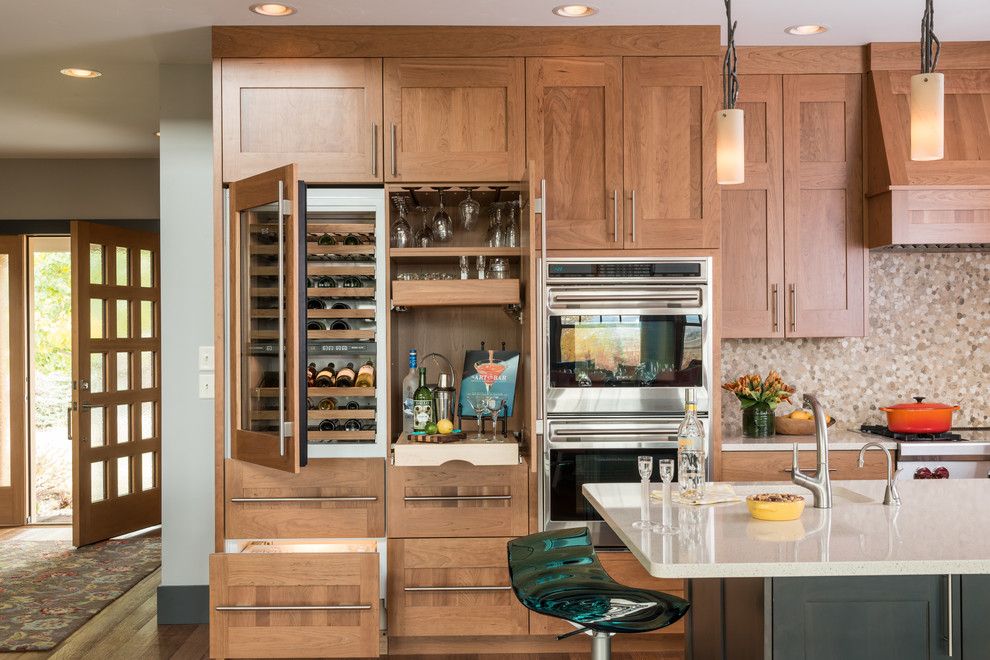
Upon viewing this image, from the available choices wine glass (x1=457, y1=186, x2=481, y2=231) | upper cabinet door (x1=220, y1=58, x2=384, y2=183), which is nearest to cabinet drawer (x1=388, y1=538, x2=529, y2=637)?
wine glass (x1=457, y1=186, x2=481, y2=231)

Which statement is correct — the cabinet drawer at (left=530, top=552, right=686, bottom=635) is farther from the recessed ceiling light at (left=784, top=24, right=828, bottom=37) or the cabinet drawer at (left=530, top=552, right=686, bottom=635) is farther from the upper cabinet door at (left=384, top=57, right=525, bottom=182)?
the recessed ceiling light at (left=784, top=24, right=828, bottom=37)

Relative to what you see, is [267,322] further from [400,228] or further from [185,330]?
[185,330]

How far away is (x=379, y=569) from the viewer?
3504 millimetres

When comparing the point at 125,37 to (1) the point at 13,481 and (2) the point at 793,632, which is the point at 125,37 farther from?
(1) the point at 13,481

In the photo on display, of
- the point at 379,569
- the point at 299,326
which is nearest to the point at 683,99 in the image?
the point at 299,326

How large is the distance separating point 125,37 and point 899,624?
3.53m

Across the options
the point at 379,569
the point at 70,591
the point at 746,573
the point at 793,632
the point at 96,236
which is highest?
the point at 96,236

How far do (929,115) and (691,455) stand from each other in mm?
1017

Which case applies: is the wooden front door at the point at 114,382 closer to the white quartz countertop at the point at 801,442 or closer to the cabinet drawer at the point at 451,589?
the cabinet drawer at the point at 451,589

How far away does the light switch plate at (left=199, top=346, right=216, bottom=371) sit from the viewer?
4.20 m

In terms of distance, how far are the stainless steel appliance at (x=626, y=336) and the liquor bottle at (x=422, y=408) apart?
0.49 meters

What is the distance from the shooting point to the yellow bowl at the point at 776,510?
7.44 ft

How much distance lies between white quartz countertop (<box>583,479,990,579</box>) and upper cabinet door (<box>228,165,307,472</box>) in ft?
3.82

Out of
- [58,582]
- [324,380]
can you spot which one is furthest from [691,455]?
[58,582]
